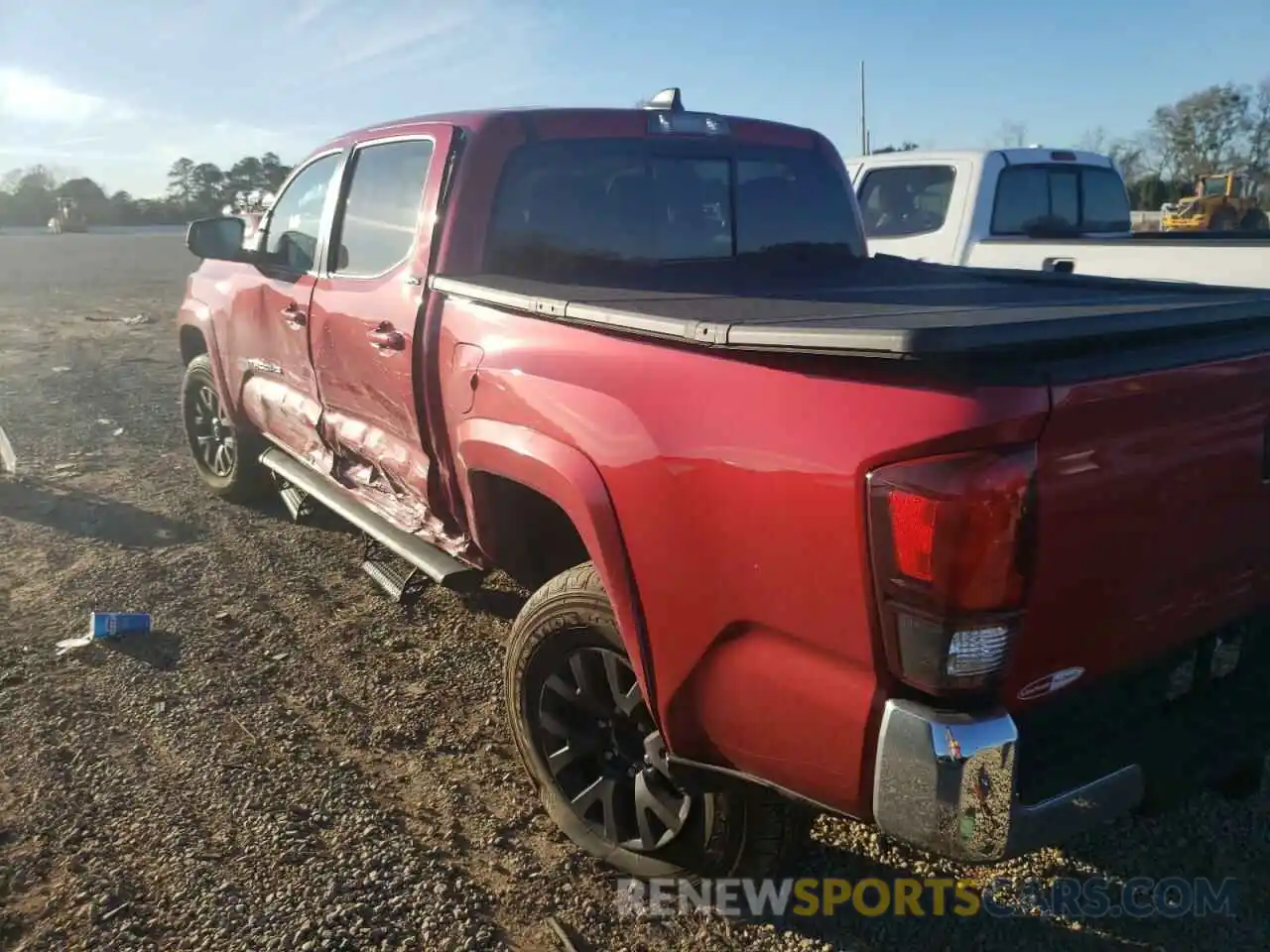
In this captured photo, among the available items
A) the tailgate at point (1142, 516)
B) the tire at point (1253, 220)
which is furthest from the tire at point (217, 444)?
the tire at point (1253, 220)

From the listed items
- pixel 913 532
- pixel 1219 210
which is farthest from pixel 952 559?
pixel 1219 210

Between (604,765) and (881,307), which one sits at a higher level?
(881,307)

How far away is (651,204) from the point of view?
379 cm

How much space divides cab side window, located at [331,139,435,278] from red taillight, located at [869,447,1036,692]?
2.29m

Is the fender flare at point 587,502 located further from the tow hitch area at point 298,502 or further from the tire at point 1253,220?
the tire at point 1253,220

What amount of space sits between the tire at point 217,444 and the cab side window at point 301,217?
118 cm

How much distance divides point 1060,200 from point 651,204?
5294mm

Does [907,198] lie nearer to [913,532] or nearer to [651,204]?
[651,204]

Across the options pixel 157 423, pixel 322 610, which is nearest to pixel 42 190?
pixel 157 423

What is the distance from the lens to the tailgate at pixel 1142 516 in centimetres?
192

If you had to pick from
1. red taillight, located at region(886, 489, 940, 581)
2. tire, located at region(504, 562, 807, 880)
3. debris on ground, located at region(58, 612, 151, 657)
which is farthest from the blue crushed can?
red taillight, located at region(886, 489, 940, 581)

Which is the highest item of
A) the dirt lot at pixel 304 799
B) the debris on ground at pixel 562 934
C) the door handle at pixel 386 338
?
the door handle at pixel 386 338

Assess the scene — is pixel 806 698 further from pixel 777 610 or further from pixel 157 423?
pixel 157 423

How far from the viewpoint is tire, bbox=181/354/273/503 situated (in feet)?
19.4
